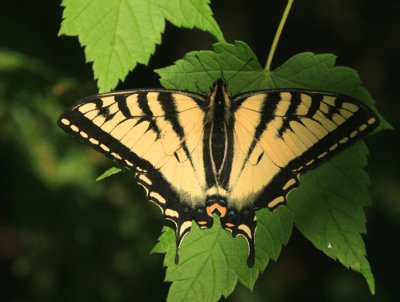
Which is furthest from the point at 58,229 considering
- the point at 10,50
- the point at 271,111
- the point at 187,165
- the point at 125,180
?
the point at 271,111

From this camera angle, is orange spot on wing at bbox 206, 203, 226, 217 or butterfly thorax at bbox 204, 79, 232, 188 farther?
butterfly thorax at bbox 204, 79, 232, 188

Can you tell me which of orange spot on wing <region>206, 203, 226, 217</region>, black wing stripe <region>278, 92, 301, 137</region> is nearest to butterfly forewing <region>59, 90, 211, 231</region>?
orange spot on wing <region>206, 203, 226, 217</region>

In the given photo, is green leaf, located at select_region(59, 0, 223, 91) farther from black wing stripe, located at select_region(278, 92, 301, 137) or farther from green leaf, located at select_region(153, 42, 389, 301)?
black wing stripe, located at select_region(278, 92, 301, 137)

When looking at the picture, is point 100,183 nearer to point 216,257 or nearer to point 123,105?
point 123,105

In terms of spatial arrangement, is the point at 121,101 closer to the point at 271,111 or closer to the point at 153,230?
the point at 271,111

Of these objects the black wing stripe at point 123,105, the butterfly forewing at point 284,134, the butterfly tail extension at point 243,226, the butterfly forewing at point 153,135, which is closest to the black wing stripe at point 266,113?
the butterfly forewing at point 284,134
